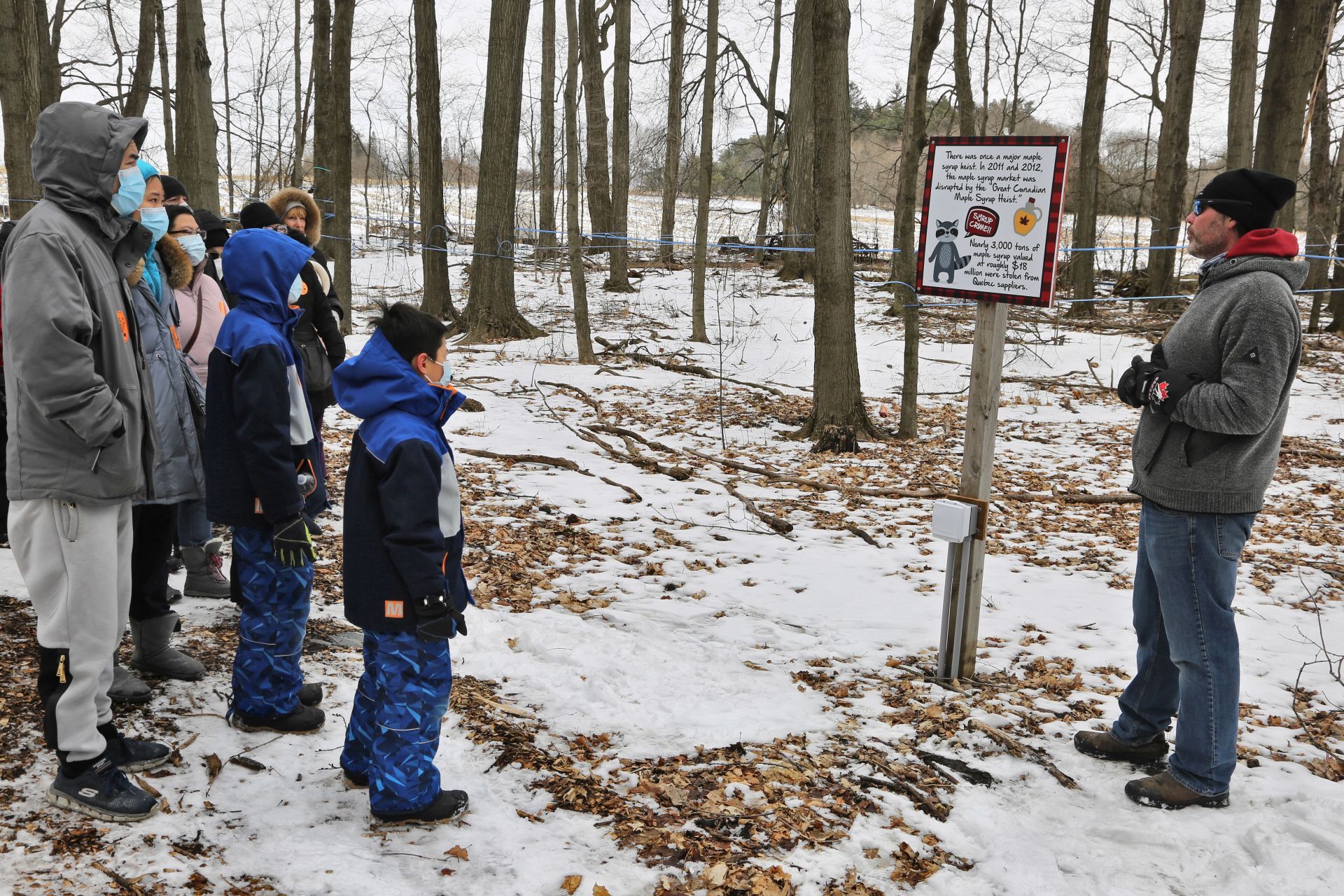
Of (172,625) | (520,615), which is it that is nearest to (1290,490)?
(520,615)

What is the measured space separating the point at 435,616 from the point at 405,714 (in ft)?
1.22

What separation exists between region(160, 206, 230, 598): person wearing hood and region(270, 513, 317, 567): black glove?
1344 mm

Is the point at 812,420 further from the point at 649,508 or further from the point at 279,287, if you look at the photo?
the point at 279,287

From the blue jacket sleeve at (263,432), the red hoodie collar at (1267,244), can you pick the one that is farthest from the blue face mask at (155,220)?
the red hoodie collar at (1267,244)

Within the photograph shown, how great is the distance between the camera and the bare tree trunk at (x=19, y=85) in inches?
342

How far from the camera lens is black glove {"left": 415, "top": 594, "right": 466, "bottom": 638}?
2891 mm

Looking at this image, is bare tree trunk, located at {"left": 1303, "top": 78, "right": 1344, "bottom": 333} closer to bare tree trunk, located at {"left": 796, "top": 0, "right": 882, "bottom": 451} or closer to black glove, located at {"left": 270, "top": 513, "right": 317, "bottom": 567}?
bare tree trunk, located at {"left": 796, "top": 0, "right": 882, "bottom": 451}

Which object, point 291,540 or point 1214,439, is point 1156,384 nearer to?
point 1214,439

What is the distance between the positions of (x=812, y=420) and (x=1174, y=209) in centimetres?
1374

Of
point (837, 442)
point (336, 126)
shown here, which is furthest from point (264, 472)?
point (336, 126)

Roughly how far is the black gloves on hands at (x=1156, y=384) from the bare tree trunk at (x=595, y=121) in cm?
1280

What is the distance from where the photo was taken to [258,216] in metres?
5.39

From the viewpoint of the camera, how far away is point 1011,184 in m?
4.11

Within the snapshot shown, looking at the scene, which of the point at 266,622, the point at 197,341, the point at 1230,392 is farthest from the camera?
the point at 197,341
